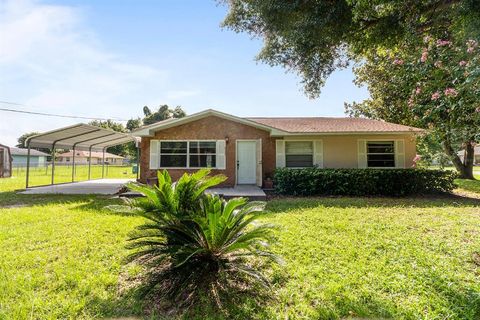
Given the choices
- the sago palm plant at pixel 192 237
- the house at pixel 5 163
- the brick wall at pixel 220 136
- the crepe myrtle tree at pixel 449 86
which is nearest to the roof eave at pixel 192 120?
the brick wall at pixel 220 136

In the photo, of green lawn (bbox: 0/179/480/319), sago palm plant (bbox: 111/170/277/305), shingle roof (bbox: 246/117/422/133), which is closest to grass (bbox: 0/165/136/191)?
green lawn (bbox: 0/179/480/319)

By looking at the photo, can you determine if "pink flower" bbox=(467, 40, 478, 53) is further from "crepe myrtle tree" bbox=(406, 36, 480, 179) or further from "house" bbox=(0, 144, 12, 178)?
"house" bbox=(0, 144, 12, 178)

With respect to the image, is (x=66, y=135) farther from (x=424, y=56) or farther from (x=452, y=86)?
(x=452, y=86)

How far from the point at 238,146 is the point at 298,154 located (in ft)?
10.2

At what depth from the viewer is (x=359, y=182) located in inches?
433

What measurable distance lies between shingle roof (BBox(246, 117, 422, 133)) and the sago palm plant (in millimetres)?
10209

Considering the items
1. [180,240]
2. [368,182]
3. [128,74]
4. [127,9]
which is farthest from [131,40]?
[368,182]

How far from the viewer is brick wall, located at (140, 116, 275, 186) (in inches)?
511

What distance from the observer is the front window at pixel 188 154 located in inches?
514

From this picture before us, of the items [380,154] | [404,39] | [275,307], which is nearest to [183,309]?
[275,307]

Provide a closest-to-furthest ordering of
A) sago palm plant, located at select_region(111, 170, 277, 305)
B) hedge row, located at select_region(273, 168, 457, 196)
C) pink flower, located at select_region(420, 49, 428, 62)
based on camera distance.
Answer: sago palm plant, located at select_region(111, 170, 277, 305) → pink flower, located at select_region(420, 49, 428, 62) → hedge row, located at select_region(273, 168, 457, 196)

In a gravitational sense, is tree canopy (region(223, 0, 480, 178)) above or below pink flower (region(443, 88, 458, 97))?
above

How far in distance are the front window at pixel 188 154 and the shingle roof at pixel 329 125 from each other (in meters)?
3.44

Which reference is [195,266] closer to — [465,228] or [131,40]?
[465,228]
